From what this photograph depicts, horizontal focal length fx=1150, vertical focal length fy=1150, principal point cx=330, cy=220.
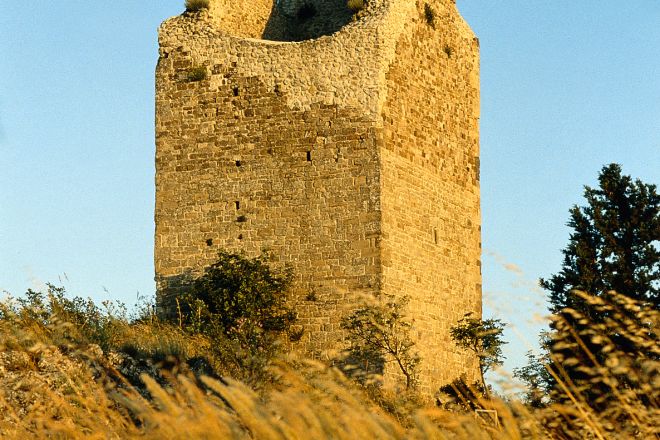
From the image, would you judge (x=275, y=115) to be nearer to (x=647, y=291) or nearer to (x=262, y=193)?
(x=262, y=193)

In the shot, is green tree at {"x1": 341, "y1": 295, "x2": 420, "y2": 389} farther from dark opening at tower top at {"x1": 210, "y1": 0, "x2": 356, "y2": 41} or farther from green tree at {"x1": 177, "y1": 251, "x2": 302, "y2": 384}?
dark opening at tower top at {"x1": 210, "y1": 0, "x2": 356, "y2": 41}

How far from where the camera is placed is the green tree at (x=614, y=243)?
56.4ft

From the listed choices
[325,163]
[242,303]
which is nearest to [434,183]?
[325,163]

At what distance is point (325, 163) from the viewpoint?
54.1ft

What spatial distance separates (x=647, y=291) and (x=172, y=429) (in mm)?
13682

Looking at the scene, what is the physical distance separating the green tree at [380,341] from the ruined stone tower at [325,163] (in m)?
0.28

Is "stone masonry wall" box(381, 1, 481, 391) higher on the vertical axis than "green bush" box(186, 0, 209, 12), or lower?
lower

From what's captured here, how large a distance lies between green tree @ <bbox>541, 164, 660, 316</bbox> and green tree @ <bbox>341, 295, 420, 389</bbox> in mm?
2596

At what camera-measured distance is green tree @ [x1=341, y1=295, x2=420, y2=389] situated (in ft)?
50.8

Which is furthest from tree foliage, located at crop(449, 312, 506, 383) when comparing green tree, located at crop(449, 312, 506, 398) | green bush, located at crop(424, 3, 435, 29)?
green bush, located at crop(424, 3, 435, 29)

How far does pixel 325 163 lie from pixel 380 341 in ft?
8.91

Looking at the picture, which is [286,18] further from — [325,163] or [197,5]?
[325,163]

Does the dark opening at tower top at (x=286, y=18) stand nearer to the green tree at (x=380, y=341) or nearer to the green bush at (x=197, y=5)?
the green bush at (x=197, y=5)

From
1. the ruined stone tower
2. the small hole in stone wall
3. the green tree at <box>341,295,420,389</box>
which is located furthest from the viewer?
the small hole in stone wall
